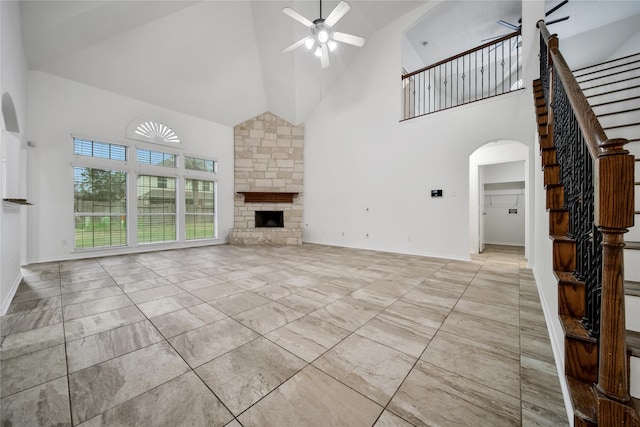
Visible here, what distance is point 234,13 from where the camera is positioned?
190 inches

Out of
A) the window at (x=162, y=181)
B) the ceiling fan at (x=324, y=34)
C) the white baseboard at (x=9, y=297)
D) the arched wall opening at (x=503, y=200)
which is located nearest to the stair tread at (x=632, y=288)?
the ceiling fan at (x=324, y=34)

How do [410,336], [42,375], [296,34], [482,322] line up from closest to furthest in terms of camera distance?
1. [42,375]
2. [410,336]
3. [482,322]
4. [296,34]

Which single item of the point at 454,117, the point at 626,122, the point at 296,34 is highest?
the point at 296,34

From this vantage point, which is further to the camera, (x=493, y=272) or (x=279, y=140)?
(x=279, y=140)

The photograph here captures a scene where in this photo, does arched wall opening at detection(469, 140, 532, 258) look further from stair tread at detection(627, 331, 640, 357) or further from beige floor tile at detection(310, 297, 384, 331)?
stair tread at detection(627, 331, 640, 357)

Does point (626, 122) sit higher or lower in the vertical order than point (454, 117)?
lower

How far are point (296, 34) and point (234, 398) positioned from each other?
6.23 m

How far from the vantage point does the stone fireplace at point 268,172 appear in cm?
707

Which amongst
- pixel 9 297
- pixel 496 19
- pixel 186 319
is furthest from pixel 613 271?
pixel 496 19

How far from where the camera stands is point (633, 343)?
104 centimetres

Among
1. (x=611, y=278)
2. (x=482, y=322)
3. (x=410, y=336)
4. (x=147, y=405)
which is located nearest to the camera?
(x=611, y=278)

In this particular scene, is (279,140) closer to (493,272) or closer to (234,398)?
(493,272)

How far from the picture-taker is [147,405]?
3.81ft

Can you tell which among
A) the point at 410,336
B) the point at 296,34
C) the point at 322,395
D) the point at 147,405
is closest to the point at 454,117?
the point at 296,34
